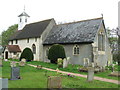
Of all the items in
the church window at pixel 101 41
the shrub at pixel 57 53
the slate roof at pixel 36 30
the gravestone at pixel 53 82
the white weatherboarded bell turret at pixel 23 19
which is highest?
the white weatherboarded bell turret at pixel 23 19

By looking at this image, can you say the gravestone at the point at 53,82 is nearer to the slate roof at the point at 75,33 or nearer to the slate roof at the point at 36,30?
the slate roof at the point at 75,33

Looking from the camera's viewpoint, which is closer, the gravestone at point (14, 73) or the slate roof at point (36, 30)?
the gravestone at point (14, 73)

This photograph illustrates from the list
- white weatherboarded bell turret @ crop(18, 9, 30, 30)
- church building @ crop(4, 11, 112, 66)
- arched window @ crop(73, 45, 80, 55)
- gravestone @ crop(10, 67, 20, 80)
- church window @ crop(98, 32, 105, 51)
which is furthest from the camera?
white weatherboarded bell turret @ crop(18, 9, 30, 30)

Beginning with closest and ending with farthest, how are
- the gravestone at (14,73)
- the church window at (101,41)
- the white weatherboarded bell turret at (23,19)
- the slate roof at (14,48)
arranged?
the gravestone at (14,73), the church window at (101,41), the slate roof at (14,48), the white weatherboarded bell turret at (23,19)

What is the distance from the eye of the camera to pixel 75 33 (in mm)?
27094

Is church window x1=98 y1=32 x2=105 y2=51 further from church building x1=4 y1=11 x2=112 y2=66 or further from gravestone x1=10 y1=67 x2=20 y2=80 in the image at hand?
gravestone x1=10 y1=67 x2=20 y2=80

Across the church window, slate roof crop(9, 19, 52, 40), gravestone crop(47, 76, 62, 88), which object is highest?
slate roof crop(9, 19, 52, 40)

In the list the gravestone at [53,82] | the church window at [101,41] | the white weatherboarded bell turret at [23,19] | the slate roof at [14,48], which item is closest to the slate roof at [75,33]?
the church window at [101,41]

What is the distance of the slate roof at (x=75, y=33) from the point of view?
80.8 feet

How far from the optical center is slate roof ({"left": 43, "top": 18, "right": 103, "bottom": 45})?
24.6m

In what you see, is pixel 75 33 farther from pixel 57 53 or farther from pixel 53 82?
pixel 53 82

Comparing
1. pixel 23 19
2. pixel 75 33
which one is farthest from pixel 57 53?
pixel 23 19

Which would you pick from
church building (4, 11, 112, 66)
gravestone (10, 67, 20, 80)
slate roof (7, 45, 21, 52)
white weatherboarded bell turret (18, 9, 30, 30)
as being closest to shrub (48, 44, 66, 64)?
church building (4, 11, 112, 66)

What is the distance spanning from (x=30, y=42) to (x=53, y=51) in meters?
10.8
